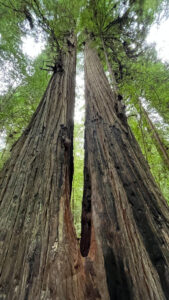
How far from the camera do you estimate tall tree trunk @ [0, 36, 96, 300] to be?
2.34 ft

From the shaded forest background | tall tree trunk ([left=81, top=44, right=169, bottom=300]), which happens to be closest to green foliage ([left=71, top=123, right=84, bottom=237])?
the shaded forest background

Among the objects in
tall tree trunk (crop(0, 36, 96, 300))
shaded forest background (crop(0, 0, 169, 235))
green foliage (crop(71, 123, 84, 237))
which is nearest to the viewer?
tall tree trunk (crop(0, 36, 96, 300))

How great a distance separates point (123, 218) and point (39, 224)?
51cm

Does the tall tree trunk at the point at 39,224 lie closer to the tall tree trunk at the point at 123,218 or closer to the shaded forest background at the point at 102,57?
the tall tree trunk at the point at 123,218

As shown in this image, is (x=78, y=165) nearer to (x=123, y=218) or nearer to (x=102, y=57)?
(x=102, y=57)

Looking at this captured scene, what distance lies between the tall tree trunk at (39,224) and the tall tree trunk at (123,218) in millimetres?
167

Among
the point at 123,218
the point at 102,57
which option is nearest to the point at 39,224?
the point at 123,218

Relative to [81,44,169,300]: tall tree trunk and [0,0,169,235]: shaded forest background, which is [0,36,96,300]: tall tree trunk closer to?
[81,44,169,300]: tall tree trunk

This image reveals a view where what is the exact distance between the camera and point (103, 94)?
75.8 inches

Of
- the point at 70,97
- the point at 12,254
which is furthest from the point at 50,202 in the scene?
the point at 70,97

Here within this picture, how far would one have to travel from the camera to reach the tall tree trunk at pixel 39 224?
28.0 inches

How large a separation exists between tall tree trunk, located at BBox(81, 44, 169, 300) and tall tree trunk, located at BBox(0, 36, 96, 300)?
0.17 meters

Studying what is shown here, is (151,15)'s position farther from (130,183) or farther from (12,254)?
(12,254)

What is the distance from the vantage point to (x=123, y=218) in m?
0.93
